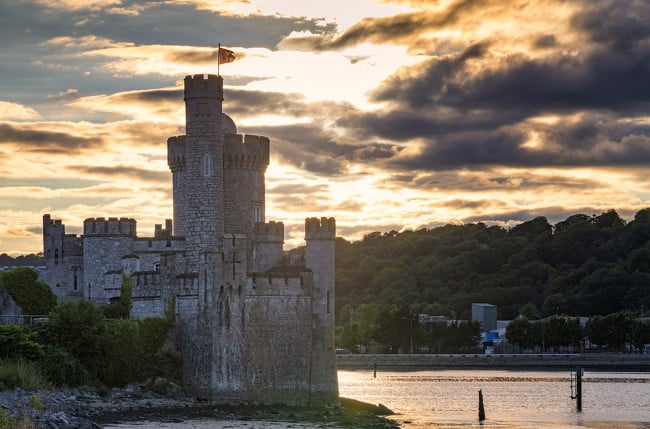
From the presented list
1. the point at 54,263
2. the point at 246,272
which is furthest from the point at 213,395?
the point at 54,263

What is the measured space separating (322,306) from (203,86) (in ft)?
54.6

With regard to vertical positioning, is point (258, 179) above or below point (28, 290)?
above

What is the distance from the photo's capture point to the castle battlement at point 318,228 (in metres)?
77.8

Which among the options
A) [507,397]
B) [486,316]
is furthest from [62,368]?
[486,316]

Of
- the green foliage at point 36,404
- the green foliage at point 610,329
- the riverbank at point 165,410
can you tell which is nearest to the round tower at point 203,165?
the riverbank at point 165,410

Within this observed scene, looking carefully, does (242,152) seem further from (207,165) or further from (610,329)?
(610,329)

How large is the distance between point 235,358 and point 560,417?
26463 millimetres

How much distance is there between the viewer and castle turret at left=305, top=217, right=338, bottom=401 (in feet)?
252

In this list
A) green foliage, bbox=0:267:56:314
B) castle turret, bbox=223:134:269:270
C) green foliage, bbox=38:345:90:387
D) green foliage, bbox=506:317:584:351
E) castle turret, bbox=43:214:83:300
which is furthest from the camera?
green foliage, bbox=506:317:584:351

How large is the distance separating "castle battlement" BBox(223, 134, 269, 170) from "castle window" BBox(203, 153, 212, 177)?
3.17m

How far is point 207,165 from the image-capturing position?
81188 millimetres

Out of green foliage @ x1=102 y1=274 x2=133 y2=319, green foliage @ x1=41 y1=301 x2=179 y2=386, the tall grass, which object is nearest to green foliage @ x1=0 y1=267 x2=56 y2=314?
green foliage @ x1=102 y1=274 x2=133 y2=319

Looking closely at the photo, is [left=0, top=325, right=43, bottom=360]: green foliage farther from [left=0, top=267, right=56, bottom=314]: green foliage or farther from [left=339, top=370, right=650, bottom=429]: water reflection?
[left=339, top=370, right=650, bottom=429]: water reflection

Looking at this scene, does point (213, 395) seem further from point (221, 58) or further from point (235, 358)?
point (221, 58)
